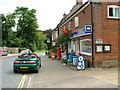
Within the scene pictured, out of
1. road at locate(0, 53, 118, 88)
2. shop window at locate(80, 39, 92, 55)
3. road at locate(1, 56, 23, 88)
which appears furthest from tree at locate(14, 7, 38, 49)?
road at locate(0, 53, 118, 88)

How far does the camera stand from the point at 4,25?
52.9 m

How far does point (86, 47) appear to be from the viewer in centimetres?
1557

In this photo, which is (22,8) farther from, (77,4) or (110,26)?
(110,26)

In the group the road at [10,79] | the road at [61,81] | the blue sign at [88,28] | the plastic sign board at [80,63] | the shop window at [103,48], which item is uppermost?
the blue sign at [88,28]

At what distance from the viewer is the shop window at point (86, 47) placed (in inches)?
573

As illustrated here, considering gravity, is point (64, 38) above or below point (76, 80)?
above

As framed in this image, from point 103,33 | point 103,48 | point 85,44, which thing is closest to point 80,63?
point 103,48

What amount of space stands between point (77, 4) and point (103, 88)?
21284 millimetres

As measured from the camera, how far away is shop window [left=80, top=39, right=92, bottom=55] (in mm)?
Answer: 14548

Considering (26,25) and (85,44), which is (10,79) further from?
(26,25)

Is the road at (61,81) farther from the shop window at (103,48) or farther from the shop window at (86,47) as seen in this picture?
the shop window at (86,47)

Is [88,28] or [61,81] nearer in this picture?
[61,81]

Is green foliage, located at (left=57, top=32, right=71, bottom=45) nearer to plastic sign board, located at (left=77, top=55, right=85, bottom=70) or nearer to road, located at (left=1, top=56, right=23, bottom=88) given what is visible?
plastic sign board, located at (left=77, top=55, right=85, bottom=70)

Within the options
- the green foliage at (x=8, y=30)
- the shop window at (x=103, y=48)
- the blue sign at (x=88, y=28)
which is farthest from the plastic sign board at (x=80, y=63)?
the green foliage at (x=8, y=30)
